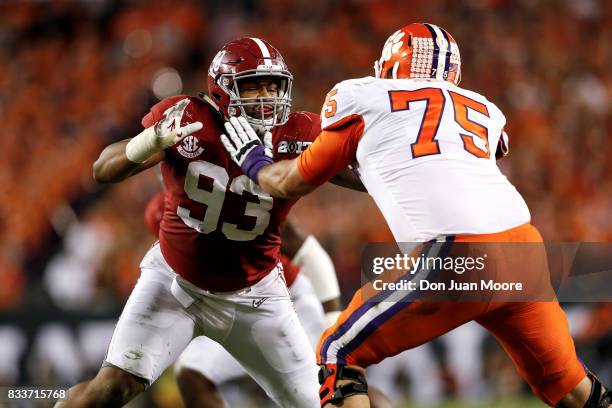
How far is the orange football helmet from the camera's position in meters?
3.31

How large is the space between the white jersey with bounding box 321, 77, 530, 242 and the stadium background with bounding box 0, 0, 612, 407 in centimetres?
345

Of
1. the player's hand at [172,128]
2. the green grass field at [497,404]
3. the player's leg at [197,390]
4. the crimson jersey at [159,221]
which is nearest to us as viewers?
the player's hand at [172,128]

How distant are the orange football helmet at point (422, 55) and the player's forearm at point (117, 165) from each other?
0.92 m

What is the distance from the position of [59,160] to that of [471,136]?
6.99m

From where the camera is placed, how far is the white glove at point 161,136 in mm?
3312

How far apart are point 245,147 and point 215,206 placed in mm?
327

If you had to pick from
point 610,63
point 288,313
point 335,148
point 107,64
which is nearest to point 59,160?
point 107,64

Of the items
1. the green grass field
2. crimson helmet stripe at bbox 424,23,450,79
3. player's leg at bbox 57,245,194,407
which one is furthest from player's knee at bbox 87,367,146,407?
the green grass field

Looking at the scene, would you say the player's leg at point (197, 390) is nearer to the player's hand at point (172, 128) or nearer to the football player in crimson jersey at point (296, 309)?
the football player in crimson jersey at point (296, 309)

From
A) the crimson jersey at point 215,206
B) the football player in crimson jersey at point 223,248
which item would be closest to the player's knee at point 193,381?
the football player in crimson jersey at point 223,248

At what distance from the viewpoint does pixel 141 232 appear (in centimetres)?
780

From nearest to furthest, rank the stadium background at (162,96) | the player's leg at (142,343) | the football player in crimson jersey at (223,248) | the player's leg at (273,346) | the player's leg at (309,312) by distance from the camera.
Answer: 1. the player's leg at (142,343)
2. the football player in crimson jersey at (223,248)
3. the player's leg at (273,346)
4. the player's leg at (309,312)
5. the stadium background at (162,96)

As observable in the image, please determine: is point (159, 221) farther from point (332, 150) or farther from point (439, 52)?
point (439, 52)

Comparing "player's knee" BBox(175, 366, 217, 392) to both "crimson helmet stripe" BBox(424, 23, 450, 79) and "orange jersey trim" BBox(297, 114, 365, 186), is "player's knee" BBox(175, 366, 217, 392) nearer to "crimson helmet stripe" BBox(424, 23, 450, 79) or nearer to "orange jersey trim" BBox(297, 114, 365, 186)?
"orange jersey trim" BBox(297, 114, 365, 186)
